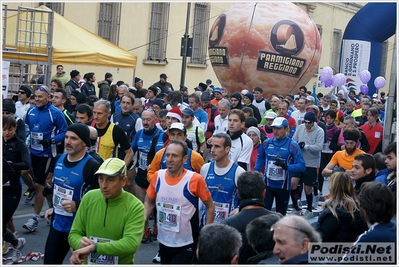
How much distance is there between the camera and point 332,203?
546 cm

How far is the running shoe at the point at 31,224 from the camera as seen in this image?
8457 millimetres

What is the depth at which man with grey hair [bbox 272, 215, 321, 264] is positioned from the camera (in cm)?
392

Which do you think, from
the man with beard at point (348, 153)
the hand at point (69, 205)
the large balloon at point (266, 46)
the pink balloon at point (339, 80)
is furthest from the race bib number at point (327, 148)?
the pink balloon at point (339, 80)

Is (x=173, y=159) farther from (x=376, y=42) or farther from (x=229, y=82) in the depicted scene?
(x=376, y=42)

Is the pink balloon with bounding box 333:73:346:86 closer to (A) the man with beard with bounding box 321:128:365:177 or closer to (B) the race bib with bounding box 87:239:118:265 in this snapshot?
(A) the man with beard with bounding box 321:128:365:177

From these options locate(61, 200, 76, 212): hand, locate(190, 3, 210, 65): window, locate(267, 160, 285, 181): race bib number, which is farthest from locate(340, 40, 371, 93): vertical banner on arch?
locate(61, 200, 76, 212): hand

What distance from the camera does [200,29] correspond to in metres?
30.6

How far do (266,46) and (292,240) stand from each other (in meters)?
18.1

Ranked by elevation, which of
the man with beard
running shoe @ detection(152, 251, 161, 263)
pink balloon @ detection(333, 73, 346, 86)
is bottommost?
running shoe @ detection(152, 251, 161, 263)

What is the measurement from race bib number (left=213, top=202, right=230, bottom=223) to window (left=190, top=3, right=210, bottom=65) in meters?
24.2

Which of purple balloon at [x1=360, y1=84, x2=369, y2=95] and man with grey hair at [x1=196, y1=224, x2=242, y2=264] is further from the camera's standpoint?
purple balloon at [x1=360, y1=84, x2=369, y2=95]

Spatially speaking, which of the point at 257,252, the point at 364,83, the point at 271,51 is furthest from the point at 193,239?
the point at 364,83

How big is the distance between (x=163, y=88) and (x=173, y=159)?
13934 mm

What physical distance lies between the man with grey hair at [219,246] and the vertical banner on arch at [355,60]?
80.7ft
